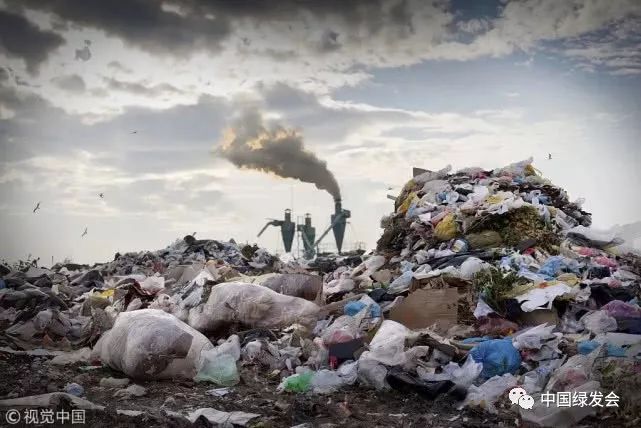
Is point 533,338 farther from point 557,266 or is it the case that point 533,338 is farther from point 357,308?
point 557,266

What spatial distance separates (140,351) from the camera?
5.27 meters

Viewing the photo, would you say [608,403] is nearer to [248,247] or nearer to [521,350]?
[521,350]

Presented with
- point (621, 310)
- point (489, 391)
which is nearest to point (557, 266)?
point (621, 310)

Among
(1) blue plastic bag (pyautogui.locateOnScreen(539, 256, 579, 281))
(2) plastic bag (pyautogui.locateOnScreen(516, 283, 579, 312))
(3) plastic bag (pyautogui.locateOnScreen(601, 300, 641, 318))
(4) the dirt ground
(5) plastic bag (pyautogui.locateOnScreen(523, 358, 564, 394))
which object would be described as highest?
(1) blue plastic bag (pyautogui.locateOnScreen(539, 256, 579, 281))

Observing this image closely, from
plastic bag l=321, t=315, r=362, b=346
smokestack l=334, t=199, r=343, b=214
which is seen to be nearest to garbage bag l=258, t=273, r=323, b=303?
plastic bag l=321, t=315, r=362, b=346

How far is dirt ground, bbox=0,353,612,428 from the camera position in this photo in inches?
162

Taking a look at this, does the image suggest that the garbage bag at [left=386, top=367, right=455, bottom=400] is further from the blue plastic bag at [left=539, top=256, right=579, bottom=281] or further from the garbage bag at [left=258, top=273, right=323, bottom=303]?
the blue plastic bag at [left=539, top=256, right=579, bottom=281]

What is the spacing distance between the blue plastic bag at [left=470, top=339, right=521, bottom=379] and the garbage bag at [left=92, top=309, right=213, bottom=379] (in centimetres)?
230

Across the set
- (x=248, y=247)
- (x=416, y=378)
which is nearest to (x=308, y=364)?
(x=416, y=378)

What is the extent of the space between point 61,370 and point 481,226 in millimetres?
4984

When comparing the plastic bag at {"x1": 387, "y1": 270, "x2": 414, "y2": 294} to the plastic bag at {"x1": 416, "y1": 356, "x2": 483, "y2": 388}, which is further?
the plastic bag at {"x1": 387, "y1": 270, "x2": 414, "y2": 294}

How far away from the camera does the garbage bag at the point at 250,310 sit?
6.22 meters

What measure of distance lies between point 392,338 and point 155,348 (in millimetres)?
1939

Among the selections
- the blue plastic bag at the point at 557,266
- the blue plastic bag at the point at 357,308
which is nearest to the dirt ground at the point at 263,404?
the blue plastic bag at the point at 357,308
